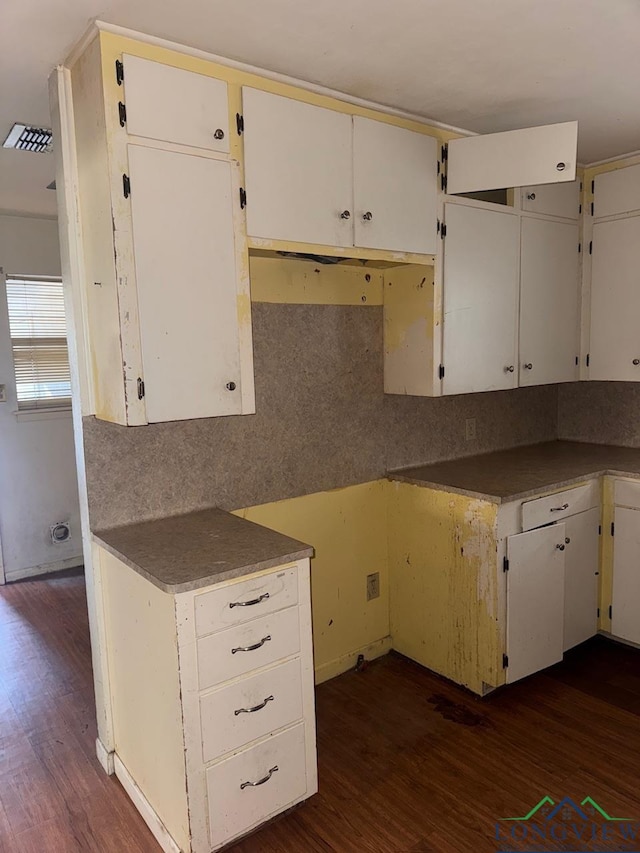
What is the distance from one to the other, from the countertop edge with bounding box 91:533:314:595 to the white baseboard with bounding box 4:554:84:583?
257cm

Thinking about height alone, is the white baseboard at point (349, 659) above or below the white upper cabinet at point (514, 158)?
below

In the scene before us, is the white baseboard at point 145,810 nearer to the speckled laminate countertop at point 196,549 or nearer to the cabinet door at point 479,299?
the speckled laminate countertop at point 196,549

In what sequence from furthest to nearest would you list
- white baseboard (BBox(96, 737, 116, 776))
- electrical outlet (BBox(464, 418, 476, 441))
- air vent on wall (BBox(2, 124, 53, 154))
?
electrical outlet (BBox(464, 418, 476, 441))
air vent on wall (BBox(2, 124, 53, 154))
white baseboard (BBox(96, 737, 116, 776))

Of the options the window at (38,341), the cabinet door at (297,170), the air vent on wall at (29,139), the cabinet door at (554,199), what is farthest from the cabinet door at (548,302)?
the window at (38,341)

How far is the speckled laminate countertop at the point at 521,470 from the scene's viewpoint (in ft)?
8.34

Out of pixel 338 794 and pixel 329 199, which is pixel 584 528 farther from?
pixel 329 199

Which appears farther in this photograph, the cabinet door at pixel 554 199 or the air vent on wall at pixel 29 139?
the cabinet door at pixel 554 199

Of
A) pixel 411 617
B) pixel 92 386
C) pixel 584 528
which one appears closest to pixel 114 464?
pixel 92 386

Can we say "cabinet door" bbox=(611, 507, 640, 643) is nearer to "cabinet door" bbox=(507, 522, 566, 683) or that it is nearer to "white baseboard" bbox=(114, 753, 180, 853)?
"cabinet door" bbox=(507, 522, 566, 683)

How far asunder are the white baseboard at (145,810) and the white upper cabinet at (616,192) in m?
3.24

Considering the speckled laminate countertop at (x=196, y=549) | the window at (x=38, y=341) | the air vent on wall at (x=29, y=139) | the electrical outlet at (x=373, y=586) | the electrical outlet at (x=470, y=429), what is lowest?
the electrical outlet at (x=373, y=586)

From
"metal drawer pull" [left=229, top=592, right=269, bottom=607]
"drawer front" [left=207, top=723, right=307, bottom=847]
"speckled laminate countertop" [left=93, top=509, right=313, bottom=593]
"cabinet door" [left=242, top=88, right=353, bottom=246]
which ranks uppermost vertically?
"cabinet door" [left=242, top=88, right=353, bottom=246]

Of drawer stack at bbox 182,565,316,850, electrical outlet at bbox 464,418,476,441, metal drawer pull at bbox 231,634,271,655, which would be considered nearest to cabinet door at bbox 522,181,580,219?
electrical outlet at bbox 464,418,476,441

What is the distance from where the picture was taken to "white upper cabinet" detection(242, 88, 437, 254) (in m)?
1.99
